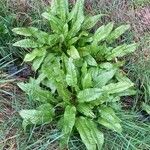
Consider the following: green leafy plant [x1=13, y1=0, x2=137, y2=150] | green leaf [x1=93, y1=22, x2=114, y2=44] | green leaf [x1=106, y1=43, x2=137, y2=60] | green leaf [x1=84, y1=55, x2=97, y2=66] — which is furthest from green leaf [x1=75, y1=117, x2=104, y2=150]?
green leaf [x1=93, y1=22, x2=114, y2=44]

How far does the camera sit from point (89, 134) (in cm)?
351

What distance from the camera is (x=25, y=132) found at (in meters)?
3.68

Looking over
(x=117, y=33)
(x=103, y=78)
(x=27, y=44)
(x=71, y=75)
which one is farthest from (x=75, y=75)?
(x=117, y=33)

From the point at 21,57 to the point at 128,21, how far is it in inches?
46.3

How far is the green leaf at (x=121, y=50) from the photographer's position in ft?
13.0

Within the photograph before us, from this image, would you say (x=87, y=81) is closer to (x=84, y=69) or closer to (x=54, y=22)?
(x=84, y=69)

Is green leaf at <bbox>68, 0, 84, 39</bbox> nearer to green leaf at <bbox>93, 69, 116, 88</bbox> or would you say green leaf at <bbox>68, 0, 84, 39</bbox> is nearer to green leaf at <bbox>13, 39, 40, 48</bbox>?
green leaf at <bbox>13, 39, 40, 48</bbox>

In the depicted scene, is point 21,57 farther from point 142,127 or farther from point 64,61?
point 142,127

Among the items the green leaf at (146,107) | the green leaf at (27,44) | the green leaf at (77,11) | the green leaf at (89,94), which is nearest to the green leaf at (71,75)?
the green leaf at (89,94)

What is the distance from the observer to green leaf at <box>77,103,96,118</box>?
11.7ft

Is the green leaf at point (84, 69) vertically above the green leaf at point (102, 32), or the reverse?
the green leaf at point (102, 32)

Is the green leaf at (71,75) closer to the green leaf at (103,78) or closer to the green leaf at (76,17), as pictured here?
the green leaf at (103,78)

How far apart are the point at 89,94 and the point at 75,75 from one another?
21 centimetres

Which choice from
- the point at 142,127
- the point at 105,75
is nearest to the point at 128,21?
the point at 105,75
